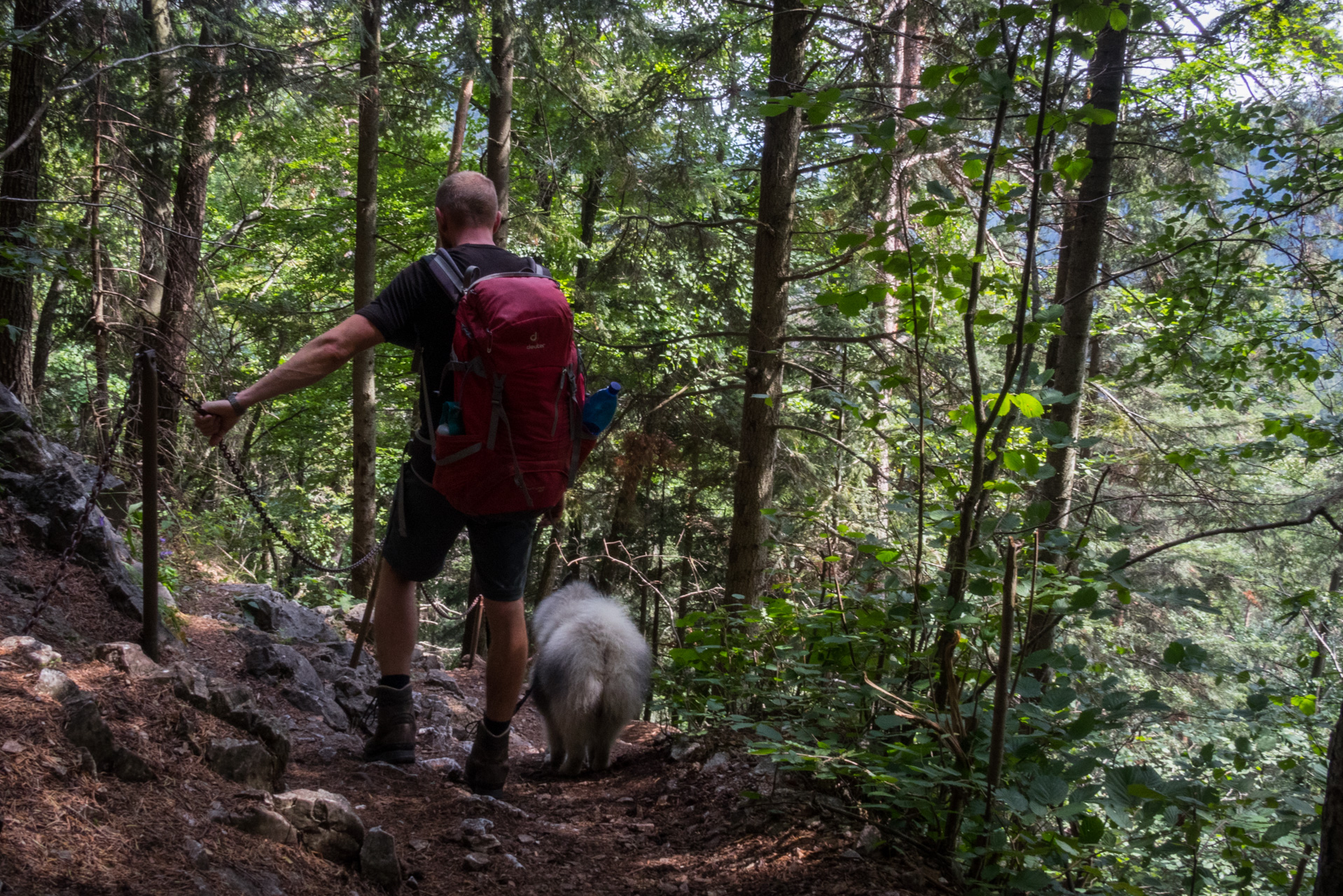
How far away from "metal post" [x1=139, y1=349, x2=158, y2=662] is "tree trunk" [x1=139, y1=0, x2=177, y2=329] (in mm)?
5696

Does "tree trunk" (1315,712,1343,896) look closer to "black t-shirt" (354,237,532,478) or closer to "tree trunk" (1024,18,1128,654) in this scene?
"black t-shirt" (354,237,532,478)

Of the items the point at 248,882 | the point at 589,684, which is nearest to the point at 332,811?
the point at 248,882

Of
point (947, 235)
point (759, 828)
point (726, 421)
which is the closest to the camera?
point (759, 828)

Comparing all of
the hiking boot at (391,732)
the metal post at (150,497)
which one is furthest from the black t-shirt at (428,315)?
the hiking boot at (391,732)

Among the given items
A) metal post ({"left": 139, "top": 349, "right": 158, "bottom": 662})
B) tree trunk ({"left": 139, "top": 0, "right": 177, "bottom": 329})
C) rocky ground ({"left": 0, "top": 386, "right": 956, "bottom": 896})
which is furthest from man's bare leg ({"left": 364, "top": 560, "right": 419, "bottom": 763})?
tree trunk ({"left": 139, "top": 0, "right": 177, "bottom": 329})

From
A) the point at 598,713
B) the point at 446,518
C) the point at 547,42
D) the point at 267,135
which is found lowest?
the point at 598,713

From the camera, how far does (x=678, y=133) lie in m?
6.89

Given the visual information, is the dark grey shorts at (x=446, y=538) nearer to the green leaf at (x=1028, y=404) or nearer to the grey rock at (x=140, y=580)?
the grey rock at (x=140, y=580)

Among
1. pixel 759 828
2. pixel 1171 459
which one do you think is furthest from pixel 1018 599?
pixel 759 828

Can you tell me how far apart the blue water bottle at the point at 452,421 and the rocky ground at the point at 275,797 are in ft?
3.82

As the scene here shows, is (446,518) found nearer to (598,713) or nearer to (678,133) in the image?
(598,713)

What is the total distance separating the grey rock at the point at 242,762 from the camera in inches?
94.4

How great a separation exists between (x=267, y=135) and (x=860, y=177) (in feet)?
23.2

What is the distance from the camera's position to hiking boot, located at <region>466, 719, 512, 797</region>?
330 centimetres
